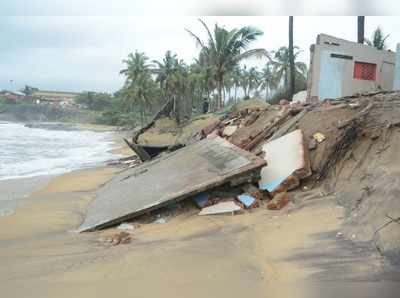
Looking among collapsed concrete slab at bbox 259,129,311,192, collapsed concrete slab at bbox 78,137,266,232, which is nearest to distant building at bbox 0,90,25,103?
collapsed concrete slab at bbox 78,137,266,232

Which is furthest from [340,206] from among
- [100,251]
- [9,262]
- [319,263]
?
[9,262]

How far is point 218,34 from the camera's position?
904 inches

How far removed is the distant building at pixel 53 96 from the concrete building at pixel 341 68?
103614mm

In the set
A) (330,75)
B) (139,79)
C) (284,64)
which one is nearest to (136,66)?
(139,79)

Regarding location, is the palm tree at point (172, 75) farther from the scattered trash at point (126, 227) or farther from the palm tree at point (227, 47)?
the scattered trash at point (126, 227)

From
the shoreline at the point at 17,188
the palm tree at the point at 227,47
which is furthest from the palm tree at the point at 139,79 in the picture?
the shoreline at the point at 17,188

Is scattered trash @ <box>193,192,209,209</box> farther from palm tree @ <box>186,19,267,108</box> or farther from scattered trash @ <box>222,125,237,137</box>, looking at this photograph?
palm tree @ <box>186,19,267,108</box>

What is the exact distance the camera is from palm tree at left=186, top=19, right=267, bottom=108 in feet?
74.6

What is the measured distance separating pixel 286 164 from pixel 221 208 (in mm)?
1636

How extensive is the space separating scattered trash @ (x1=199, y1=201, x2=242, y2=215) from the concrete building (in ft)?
25.7

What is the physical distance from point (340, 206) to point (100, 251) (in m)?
3.47

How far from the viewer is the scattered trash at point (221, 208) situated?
23.6ft

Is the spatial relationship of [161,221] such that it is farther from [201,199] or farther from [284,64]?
[284,64]

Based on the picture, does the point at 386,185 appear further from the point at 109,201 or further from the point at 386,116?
the point at 109,201
